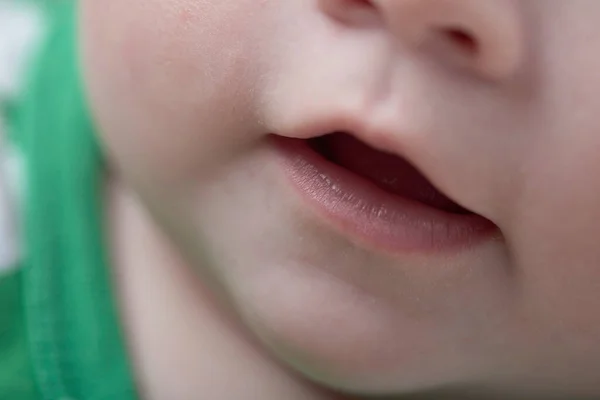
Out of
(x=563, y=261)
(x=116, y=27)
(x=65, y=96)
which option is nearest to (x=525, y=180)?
(x=563, y=261)

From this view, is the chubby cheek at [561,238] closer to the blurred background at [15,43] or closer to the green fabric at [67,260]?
the green fabric at [67,260]

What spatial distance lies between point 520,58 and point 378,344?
0.45 feet

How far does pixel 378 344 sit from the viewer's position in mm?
385

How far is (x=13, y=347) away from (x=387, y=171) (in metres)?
0.26

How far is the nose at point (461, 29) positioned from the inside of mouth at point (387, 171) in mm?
61

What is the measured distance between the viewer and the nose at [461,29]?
0.31m

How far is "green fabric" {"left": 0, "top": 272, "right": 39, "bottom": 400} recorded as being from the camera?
1.65ft

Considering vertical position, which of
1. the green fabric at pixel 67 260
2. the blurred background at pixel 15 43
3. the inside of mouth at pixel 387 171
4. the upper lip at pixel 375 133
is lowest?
the green fabric at pixel 67 260

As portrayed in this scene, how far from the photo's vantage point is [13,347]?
0.51 metres

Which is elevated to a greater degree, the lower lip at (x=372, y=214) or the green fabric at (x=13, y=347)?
the lower lip at (x=372, y=214)

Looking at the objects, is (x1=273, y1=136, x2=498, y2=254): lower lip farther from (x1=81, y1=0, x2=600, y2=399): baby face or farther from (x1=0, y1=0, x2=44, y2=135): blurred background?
(x1=0, y1=0, x2=44, y2=135): blurred background

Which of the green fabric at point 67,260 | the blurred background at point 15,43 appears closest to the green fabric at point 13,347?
the green fabric at point 67,260

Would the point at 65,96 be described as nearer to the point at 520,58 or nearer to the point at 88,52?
the point at 88,52

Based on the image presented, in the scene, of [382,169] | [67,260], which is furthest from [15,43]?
[382,169]
